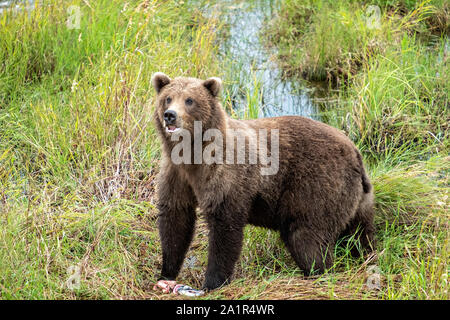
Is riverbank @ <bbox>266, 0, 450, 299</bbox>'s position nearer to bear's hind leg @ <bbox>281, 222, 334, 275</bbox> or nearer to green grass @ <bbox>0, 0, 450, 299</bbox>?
green grass @ <bbox>0, 0, 450, 299</bbox>

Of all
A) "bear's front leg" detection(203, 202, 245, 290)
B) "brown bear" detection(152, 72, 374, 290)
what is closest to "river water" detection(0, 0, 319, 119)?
"brown bear" detection(152, 72, 374, 290)

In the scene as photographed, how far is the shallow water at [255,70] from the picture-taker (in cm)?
789

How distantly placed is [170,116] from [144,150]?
2057mm

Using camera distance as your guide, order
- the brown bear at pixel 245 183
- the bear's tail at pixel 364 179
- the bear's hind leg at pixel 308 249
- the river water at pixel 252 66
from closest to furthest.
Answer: the brown bear at pixel 245 183
the bear's hind leg at pixel 308 249
the bear's tail at pixel 364 179
the river water at pixel 252 66

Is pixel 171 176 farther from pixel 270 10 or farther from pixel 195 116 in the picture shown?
pixel 270 10

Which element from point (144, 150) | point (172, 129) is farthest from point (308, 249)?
point (144, 150)

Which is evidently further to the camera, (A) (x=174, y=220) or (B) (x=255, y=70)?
(B) (x=255, y=70)

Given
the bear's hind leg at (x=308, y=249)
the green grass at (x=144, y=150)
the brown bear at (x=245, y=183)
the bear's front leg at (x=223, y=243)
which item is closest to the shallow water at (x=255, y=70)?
the green grass at (x=144, y=150)

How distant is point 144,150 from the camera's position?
20.3 ft

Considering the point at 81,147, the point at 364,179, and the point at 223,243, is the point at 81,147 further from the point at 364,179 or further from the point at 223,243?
the point at 364,179

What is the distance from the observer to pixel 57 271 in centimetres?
434

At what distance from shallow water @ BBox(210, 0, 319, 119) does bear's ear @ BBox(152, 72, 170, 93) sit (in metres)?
2.34

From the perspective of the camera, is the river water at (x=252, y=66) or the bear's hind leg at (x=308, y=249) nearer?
the bear's hind leg at (x=308, y=249)

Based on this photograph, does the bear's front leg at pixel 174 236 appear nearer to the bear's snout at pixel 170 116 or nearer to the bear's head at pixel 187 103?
the bear's head at pixel 187 103
